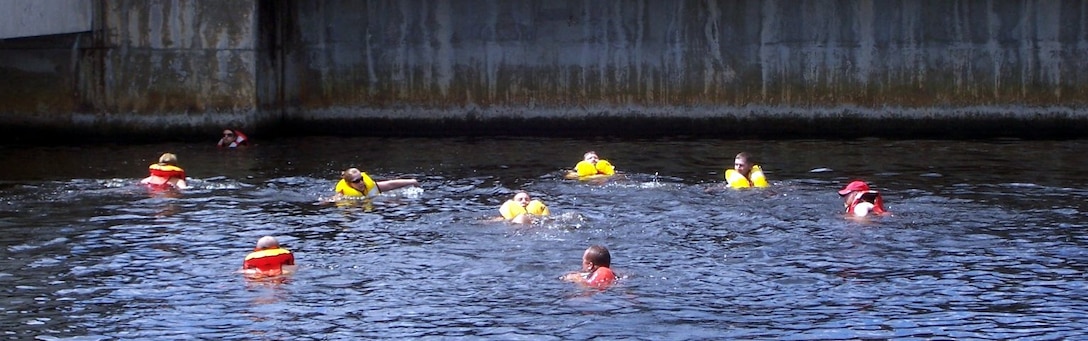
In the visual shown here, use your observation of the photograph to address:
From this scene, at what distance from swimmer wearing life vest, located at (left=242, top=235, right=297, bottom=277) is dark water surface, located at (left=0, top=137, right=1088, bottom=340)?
0.67 ft

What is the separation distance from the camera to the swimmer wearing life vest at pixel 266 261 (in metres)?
15.3

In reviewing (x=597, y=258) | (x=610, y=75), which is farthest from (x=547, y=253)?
(x=610, y=75)

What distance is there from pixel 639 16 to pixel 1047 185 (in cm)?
1136

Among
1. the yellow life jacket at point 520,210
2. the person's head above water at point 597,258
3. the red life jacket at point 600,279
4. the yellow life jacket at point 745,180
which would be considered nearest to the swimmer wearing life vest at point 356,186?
the yellow life jacket at point 520,210

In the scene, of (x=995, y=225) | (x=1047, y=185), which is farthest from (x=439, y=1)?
(x=995, y=225)

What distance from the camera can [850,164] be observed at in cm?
2581

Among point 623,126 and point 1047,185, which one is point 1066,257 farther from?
point 623,126

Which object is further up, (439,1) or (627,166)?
(439,1)

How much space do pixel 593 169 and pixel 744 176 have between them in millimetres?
2685

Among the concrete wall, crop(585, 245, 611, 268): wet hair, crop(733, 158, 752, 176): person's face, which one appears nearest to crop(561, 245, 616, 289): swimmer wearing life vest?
crop(585, 245, 611, 268): wet hair

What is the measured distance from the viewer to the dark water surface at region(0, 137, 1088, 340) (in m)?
13.2

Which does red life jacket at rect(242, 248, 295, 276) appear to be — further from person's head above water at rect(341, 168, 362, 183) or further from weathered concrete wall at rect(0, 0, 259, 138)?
weathered concrete wall at rect(0, 0, 259, 138)

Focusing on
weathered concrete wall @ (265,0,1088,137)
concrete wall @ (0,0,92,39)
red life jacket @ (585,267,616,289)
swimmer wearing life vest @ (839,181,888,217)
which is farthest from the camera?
weathered concrete wall @ (265,0,1088,137)

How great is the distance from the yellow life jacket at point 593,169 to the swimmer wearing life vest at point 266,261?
28.2ft
